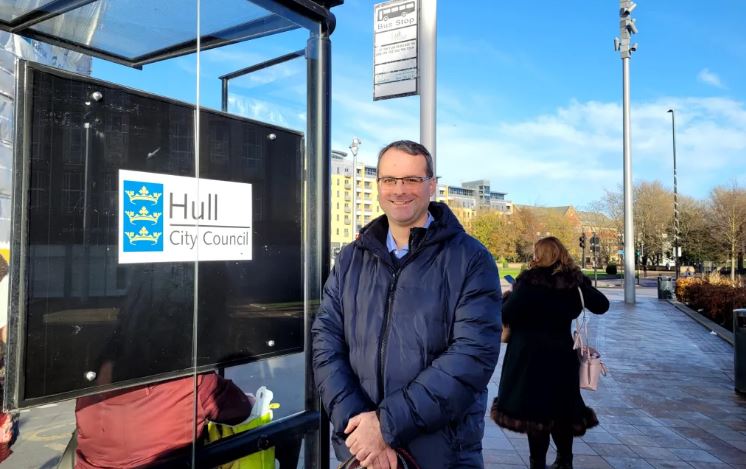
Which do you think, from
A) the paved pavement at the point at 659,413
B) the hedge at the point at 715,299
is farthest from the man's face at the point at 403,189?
the hedge at the point at 715,299

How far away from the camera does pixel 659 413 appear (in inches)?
246

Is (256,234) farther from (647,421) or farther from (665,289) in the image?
(665,289)

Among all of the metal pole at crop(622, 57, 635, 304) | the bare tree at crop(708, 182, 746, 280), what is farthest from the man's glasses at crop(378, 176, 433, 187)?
the bare tree at crop(708, 182, 746, 280)

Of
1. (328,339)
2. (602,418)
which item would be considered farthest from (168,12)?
(602,418)

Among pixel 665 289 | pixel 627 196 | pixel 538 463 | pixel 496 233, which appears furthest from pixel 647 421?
pixel 496 233

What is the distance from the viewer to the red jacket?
1837 mm

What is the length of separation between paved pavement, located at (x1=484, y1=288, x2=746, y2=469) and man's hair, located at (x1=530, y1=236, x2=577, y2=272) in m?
1.86

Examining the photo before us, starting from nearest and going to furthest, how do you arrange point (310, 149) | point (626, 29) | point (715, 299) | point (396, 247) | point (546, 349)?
point (396, 247) < point (310, 149) < point (546, 349) < point (715, 299) < point (626, 29)

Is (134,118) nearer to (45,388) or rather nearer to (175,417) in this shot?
(45,388)

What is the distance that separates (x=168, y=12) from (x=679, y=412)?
6796 millimetres

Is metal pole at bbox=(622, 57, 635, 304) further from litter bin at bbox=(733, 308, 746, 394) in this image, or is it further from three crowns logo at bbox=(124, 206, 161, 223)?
three crowns logo at bbox=(124, 206, 161, 223)

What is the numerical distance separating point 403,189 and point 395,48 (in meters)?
1.94

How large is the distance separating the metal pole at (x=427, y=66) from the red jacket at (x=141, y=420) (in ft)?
7.40

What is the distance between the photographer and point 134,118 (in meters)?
1.83
